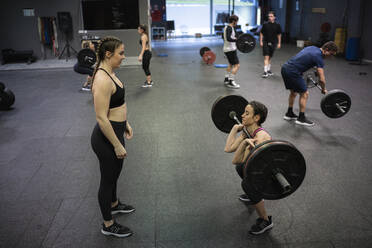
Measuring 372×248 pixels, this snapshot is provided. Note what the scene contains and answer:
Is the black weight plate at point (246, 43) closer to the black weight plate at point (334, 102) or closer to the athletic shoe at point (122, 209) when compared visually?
the black weight plate at point (334, 102)

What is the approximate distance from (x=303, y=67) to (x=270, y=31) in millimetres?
3387

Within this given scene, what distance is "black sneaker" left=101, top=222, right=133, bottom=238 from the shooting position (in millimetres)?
2080

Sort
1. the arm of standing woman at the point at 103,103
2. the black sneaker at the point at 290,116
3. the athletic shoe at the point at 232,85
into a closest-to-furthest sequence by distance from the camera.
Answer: the arm of standing woman at the point at 103,103
the black sneaker at the point at 290,116
the athletic shoe at the point at 232,85

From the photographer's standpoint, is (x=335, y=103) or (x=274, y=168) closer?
(x=274, y=168)

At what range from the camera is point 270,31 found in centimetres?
690

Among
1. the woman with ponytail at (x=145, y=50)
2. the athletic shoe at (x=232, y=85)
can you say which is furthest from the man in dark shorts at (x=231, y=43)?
the woman with ponytail at (x=145, y=50)

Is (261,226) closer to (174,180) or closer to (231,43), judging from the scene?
(174,180)

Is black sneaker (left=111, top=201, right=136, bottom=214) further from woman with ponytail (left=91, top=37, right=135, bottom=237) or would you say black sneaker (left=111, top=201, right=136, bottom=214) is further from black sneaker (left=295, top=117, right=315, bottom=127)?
black sneaker (left=295, top=117, right=315, bottom=127)

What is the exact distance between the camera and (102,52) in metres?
1.82

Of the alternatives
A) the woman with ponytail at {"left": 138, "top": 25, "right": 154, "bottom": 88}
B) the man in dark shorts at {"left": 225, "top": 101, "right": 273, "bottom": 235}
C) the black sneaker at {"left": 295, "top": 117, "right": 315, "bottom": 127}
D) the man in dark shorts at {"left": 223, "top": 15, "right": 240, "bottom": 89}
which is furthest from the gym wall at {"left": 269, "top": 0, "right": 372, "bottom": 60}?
the man in dark shorts at {"left": 225, "top": 101, "right": 273, "bottom": 235}

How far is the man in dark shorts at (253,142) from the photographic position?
75.6 inches

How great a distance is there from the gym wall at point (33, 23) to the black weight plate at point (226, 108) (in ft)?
27.0

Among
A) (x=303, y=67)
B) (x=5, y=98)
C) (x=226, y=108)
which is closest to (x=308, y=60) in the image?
(x=303, y=67)

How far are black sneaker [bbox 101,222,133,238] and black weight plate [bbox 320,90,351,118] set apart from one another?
2.72 metres
